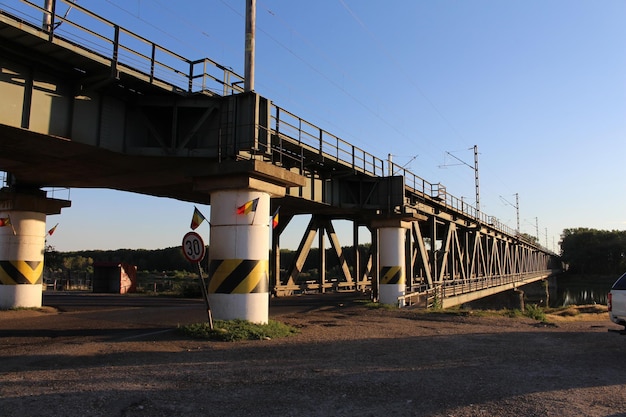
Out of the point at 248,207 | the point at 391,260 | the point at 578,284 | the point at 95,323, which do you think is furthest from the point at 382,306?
the point at 578,284

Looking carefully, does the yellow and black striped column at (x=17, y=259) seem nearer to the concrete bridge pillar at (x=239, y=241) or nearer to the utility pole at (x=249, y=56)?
the concrete bridge pillar at (x=239, y=241)

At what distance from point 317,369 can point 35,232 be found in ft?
48.1

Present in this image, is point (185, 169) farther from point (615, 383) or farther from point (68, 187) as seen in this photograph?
point (615, 383)

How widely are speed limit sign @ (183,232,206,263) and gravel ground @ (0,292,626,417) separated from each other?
2053mm

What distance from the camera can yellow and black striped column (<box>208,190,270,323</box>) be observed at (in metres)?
13.8

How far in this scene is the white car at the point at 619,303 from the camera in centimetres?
1106

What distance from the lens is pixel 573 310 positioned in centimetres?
2670

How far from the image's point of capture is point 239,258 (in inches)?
545

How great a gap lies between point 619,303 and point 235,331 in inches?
358

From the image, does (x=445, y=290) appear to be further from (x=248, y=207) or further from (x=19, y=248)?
(x=19, y=248)

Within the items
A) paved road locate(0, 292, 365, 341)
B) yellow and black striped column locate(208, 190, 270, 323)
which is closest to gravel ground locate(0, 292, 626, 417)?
paved road locate(0, 292, 365, 341)

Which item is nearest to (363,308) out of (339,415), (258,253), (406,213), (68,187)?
(406,213)

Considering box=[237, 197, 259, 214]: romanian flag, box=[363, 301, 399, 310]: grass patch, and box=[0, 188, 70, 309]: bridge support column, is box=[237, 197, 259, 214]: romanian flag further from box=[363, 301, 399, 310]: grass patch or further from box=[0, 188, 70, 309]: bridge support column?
box=[363, 301, 399, 310]: grass patch

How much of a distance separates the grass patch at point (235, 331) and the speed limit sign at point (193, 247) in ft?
6.83
